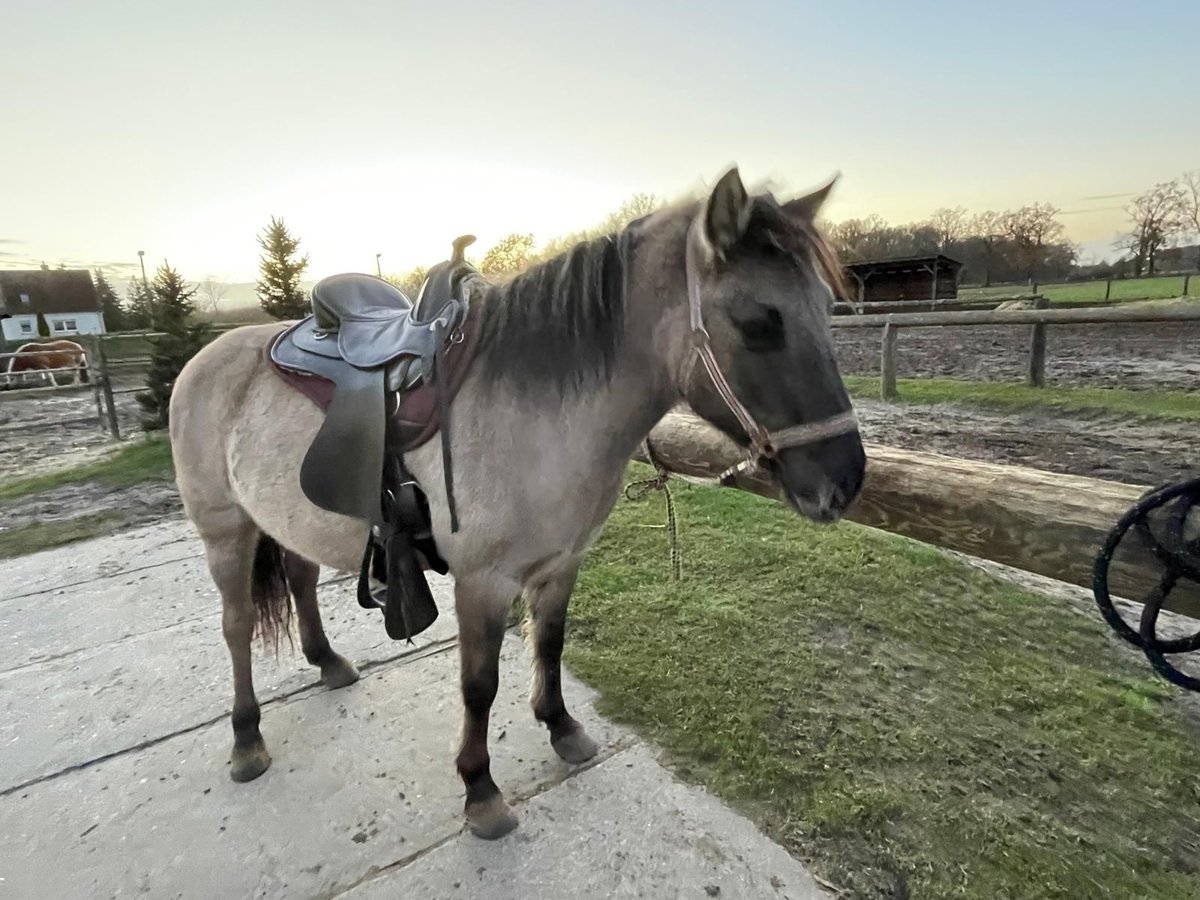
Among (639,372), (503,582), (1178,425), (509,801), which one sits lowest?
(509,801)

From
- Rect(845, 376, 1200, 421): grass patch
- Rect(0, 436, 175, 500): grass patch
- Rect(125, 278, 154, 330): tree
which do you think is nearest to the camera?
Rect(845, 376, 1200, 421): grass patch

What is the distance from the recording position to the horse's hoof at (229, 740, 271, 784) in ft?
7.16

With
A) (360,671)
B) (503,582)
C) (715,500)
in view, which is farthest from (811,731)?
(715,500)

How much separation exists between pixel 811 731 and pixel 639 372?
150cm

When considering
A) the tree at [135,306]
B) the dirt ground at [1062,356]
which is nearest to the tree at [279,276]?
the dirt ground at [1062,356]

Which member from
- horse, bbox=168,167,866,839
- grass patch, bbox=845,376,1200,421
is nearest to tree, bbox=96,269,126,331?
grass patch, bbox=845,376,1200,421

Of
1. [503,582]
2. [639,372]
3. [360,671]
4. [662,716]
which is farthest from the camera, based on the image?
[360,671]

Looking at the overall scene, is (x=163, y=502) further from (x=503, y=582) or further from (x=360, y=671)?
(x=503, y=582)

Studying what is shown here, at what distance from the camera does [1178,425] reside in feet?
17.2

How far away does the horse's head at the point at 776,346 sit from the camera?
4.37 feet

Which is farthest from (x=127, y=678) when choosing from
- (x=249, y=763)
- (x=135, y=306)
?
(x=135, y=306)

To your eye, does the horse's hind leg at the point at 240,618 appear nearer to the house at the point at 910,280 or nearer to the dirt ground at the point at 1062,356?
the dirt ground at the point at 1062,356

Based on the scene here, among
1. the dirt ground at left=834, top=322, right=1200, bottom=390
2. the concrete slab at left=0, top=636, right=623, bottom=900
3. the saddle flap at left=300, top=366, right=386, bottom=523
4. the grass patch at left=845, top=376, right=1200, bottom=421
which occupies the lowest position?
the concrete slab at left=0, top=636, right=623, bottom=900

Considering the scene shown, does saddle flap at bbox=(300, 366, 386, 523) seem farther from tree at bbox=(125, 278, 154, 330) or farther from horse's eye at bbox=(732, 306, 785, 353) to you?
tree at bbox=(125, 278, 154, 330)
